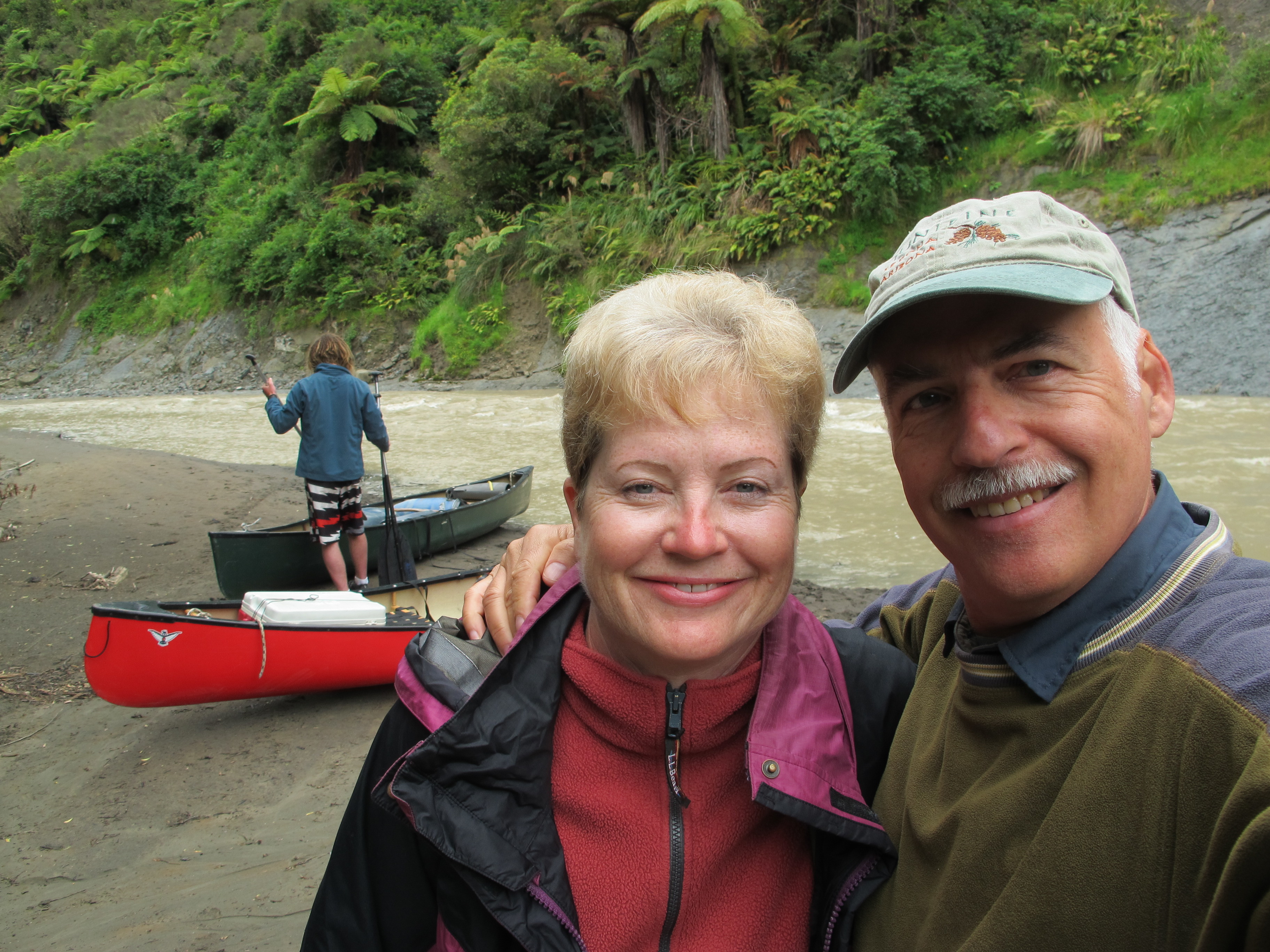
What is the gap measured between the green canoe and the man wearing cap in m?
7.44

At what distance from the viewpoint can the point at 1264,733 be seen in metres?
0.80

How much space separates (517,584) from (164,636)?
427 cm

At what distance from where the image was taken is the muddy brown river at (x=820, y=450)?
909cm

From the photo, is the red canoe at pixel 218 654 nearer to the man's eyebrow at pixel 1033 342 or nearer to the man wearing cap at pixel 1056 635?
the man wearing cap at pixel 1056 635

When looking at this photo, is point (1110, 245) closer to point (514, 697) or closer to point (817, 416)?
point (817, 416)

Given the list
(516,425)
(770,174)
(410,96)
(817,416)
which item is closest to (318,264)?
(410,96)

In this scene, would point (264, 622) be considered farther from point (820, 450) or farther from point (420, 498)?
point (420, 498)

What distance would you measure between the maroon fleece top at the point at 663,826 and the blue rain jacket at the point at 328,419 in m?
6.08

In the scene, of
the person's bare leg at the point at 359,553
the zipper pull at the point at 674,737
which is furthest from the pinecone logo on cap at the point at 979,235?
the person's bare leg at the point at 359,553

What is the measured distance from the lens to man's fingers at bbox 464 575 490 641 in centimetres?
180

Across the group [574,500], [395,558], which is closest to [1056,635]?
[574,500]

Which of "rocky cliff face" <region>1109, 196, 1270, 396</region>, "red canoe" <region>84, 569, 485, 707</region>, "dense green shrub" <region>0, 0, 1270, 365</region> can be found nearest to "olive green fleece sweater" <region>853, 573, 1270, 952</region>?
"red canoe" <region>84, 569, 485, 707</region>

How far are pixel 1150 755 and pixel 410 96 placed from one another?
32.8m

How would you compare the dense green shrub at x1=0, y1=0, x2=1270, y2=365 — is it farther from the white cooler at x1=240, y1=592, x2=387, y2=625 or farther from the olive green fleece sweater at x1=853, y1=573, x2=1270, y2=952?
the olive green fleece sweater at x1=853, y1=573, x2=1270, y2=952
